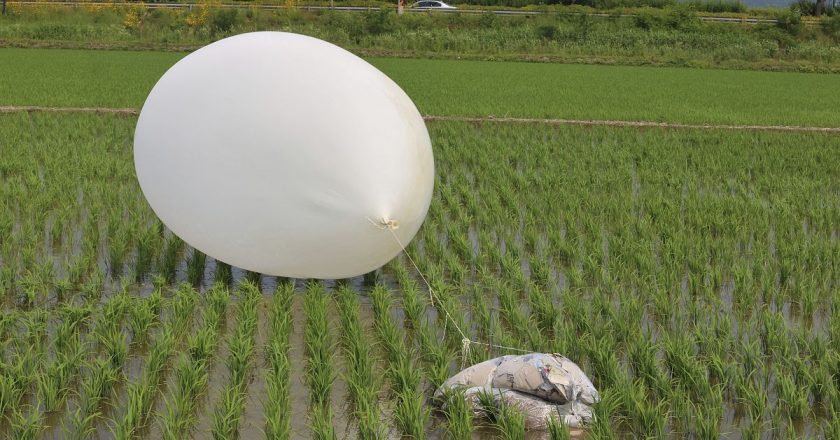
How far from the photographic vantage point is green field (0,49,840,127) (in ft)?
43.1

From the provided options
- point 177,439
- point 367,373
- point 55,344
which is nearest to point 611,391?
point 367,373

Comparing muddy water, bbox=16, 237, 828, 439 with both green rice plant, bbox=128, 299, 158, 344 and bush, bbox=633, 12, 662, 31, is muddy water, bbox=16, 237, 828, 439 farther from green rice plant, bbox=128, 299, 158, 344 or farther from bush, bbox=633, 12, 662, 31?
bush, bbox=633, 12, 662, 31

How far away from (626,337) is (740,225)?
2.67 meters

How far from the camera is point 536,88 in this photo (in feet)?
54.6

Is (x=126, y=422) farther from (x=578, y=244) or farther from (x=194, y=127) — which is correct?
(x=578, y=244)

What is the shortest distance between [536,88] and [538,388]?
44.6ft

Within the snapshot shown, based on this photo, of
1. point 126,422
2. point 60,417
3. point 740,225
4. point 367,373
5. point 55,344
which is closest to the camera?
point 126,422

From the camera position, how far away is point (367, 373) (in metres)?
3.77

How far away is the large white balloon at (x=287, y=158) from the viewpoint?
4406mm

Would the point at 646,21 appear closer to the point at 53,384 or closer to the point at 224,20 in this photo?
the point at 224,20

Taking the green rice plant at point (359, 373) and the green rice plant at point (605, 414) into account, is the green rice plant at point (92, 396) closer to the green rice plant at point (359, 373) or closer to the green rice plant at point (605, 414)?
the green rice plant at point (359, 373)

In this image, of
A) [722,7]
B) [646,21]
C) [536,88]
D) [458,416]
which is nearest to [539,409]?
[458,416]

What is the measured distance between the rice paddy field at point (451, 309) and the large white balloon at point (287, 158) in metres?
0.26

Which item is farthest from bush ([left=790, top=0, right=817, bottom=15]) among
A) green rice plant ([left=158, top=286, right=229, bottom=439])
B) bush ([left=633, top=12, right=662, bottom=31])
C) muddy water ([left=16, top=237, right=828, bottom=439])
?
green rice plant ([left=158, top=286, right=229, bottom=439])
